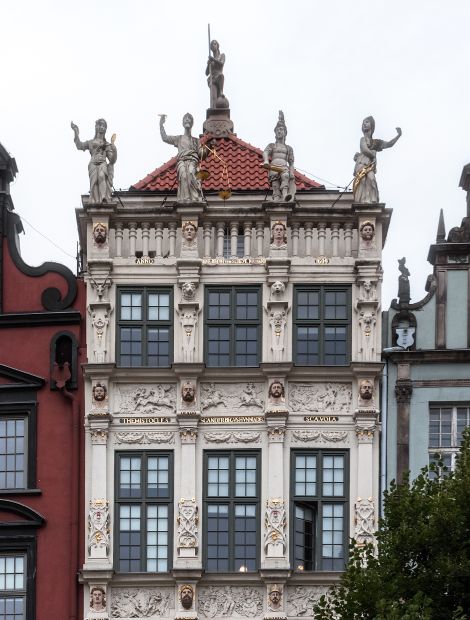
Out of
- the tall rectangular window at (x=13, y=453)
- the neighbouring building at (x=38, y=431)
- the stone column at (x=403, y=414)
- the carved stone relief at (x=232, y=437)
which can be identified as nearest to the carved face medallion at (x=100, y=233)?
the neighbouring building at (x=38, y=431)

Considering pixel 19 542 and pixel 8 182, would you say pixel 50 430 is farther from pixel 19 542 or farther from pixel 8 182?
pixel 8 182

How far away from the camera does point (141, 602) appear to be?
53.7 m

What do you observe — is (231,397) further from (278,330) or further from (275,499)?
(275,499)

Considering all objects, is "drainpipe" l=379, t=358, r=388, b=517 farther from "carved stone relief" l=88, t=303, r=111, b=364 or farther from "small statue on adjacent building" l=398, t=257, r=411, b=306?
"carved stone relief" l=88, t=303, r=111, b=364

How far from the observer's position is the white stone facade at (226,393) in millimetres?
53719

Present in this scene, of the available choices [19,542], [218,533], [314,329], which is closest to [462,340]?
[314,329]

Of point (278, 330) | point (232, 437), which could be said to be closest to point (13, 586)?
A: point (232, 437)

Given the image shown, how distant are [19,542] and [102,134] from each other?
10.9m

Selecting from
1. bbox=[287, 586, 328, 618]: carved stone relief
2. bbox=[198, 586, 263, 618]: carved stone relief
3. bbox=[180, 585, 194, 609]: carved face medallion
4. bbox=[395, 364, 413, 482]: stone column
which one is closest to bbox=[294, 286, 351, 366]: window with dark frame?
bbox=[395, 364, 413, 482]: stone column

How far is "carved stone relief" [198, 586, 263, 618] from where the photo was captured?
5359 centimetres

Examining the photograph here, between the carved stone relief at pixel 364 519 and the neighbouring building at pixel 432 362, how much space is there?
2.64 ft

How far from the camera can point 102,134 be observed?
56969mm

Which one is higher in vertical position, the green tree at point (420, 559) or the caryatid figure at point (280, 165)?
the caryatid figure at point (280, 165)

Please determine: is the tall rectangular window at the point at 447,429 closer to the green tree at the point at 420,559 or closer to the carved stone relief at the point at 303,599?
the carved stone relief at the point at 303,599
